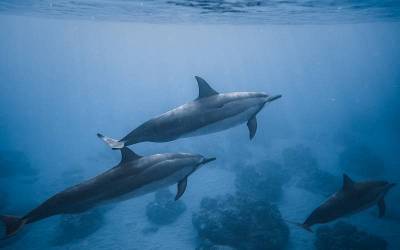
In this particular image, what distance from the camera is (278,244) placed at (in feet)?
41.2

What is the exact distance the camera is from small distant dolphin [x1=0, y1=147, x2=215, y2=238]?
501 cm

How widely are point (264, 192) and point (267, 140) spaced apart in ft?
43.5

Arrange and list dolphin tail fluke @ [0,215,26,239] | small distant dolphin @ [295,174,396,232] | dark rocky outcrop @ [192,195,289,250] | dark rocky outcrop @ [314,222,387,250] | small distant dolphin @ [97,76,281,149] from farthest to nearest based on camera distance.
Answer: dark rocky outcrop @ [192,195,289,250] → dark rocky outcrop @ [314,222,387,250] → small distant dolphin @ [295,174,396,232] → small distant dolphin @ [97,76,281,149] → dolphin tail fluke @ [0,215,26,239]

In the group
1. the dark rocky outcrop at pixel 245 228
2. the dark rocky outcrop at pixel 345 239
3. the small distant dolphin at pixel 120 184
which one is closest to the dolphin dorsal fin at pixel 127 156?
the small distant dolphin at pixel 120 184

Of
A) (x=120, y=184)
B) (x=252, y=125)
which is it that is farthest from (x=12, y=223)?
(x=252, y=125)

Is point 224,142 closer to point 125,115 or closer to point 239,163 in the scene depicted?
point 239,163

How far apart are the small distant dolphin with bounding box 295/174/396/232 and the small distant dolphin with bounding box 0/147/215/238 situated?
8.57ft

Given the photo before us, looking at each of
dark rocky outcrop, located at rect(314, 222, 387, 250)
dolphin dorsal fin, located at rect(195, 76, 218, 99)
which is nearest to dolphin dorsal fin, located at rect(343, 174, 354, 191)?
dolphin dorsal fin, located at rect(195, 76, 218, 99)

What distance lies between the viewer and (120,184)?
5180mm

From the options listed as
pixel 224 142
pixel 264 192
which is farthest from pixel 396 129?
pixel 264 192

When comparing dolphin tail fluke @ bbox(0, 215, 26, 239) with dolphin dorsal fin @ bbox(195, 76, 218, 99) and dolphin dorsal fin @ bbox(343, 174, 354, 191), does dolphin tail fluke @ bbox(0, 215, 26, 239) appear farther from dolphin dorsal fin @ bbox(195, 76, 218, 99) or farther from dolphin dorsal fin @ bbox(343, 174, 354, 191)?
dolphin dorsal fin @ bbox(343, 174, 354, 191)

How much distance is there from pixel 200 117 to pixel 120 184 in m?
1.93

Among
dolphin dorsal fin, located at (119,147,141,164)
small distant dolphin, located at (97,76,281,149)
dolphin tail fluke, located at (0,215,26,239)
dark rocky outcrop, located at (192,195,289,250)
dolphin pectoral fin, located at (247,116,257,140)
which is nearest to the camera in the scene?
dolphin tail fluke, located at (0,215,26,239)

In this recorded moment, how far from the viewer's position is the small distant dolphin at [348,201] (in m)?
6.02
